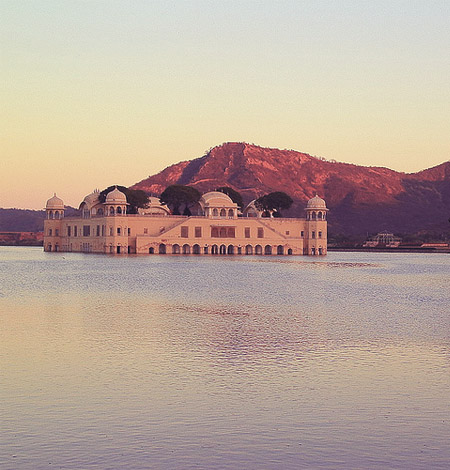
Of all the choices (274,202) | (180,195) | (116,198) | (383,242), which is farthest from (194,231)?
(383,242)

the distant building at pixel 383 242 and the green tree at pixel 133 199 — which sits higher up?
the green tree at pixel 133 199

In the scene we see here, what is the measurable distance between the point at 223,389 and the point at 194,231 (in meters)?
112

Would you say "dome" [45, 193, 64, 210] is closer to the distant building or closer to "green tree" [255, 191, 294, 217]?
"green tree" [255, 191, 294, 217]

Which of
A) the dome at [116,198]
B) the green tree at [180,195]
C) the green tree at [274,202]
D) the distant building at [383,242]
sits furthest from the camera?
the distant building at [383,242]

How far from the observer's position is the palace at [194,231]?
126125 mm

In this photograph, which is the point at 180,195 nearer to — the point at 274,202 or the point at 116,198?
the point at 116,198

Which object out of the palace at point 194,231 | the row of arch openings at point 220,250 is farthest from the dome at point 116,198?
the row of arch openings at point 220,250

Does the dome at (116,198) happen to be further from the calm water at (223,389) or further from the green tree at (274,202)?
the calm water at (223,389)

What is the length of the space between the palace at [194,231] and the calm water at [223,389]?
309ft

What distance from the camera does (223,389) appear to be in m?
15.0

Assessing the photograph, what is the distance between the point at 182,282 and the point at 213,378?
1444 inches

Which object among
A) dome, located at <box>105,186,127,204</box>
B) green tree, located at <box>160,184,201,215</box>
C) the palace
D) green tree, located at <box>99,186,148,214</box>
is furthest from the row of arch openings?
green tree, located at <box>99,186,148,214</box>

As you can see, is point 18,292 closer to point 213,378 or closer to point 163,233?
point 213,378

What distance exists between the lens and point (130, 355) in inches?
758
